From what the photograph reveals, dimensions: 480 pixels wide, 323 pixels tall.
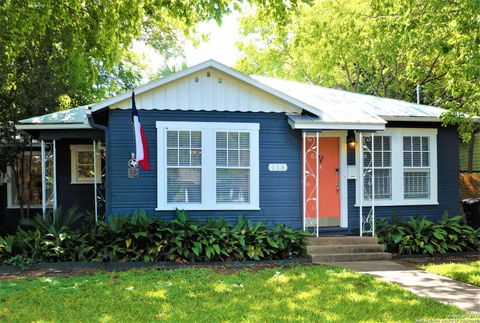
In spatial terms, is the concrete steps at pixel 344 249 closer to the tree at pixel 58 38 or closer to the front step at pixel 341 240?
the front step at pixel 341 240

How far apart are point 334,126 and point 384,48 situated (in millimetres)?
6506

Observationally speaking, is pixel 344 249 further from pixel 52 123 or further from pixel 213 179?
pixel 52 123

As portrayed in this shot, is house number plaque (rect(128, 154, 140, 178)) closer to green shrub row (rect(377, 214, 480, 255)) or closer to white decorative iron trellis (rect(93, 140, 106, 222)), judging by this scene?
white decorative iron trellis (rect(93, 140, 106, 222))

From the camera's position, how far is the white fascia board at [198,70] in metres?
9.71

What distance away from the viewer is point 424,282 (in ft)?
25.0

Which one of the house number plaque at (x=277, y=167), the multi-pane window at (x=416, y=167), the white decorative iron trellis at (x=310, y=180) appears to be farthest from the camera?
the multi-pane window at (x=416, y=167)

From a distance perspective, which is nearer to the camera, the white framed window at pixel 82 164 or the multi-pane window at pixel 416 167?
the multi-pane window at pixel 416 167

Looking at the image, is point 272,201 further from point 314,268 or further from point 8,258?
point 8,258

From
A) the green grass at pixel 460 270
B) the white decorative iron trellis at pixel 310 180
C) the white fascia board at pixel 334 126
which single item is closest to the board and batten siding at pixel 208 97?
the white fascia board at pixel 334 126

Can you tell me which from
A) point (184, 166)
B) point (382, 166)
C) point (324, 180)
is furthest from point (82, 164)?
point (382, 166)

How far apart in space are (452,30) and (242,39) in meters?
20.2

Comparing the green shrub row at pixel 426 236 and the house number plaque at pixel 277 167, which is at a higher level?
the house number plaque at pixel 277 167

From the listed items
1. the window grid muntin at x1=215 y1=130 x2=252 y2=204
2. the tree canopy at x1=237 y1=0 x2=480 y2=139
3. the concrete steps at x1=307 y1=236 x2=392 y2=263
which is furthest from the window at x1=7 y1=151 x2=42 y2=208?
the concrete steps at x1=307 y1=236 x2=392 y2=263

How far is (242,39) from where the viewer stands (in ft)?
93.7
